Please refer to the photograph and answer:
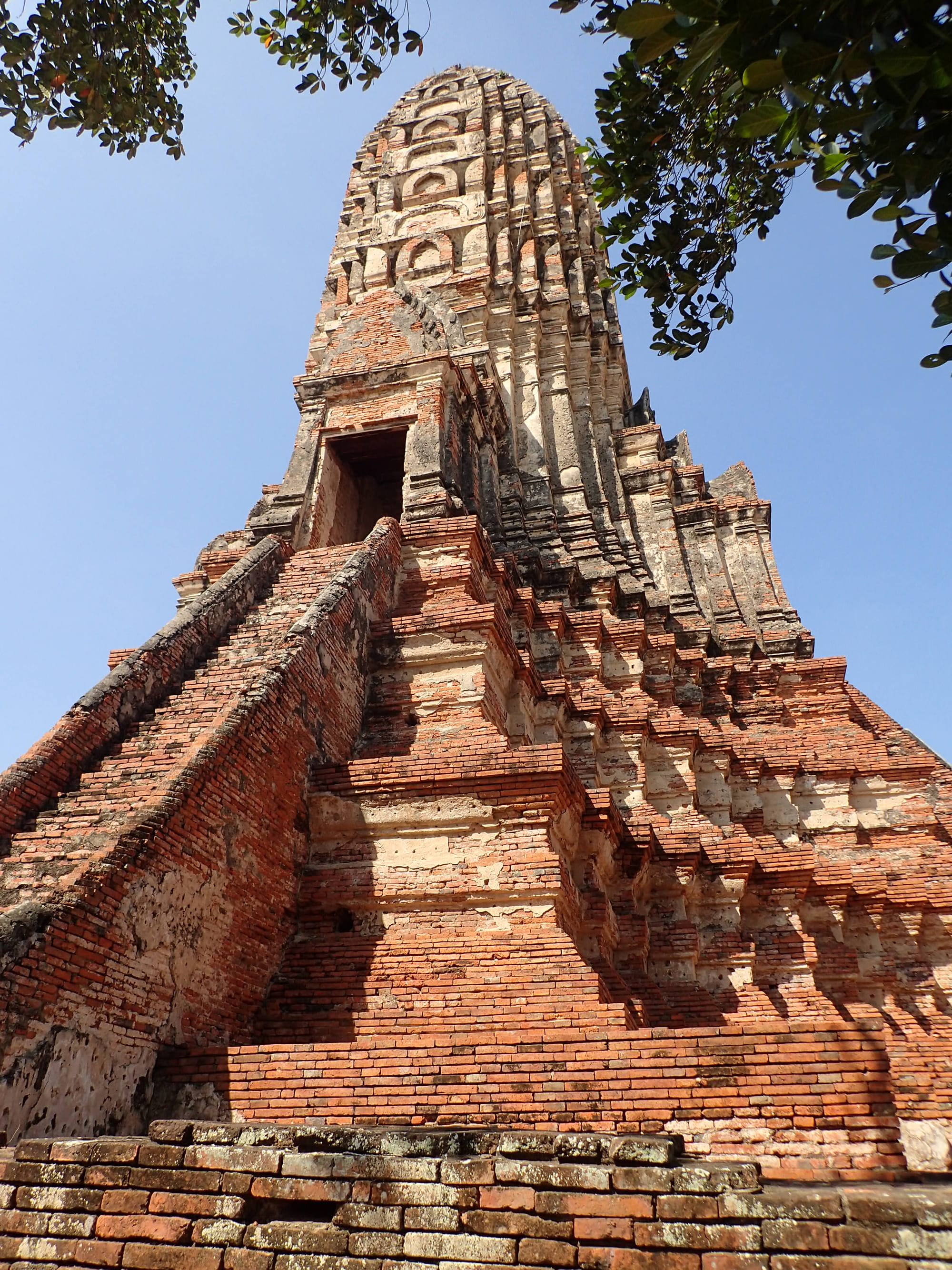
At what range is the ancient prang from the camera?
2.88 meters

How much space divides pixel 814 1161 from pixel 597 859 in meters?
3.80

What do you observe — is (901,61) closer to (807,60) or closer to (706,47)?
(807,60)

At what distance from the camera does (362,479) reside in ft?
44.6

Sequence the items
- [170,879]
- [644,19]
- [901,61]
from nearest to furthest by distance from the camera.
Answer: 1. [901,61]
2. [644,19]
3. [170,879]

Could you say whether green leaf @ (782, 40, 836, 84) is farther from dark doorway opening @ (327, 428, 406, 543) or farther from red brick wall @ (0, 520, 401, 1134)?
dark doorway opening @ (327, 428, 406, 543)

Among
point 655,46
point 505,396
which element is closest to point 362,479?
point 505,396

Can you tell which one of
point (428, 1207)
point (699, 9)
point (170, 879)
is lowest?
point (428, 1207)

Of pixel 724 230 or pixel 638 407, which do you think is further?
pixel 638 407

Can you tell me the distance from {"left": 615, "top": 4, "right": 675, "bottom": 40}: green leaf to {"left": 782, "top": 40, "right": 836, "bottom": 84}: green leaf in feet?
1.39

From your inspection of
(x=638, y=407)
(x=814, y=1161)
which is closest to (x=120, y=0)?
(x=814, y=1161)

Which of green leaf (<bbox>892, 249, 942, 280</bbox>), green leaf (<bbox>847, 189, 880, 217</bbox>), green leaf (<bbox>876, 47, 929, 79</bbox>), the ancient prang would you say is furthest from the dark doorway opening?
green leaf (<bbox>876, 47, 929, 79</bbox>)

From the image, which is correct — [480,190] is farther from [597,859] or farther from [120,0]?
[597,859]

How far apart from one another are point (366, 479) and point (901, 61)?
11.6 m

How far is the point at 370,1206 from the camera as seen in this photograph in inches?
111
